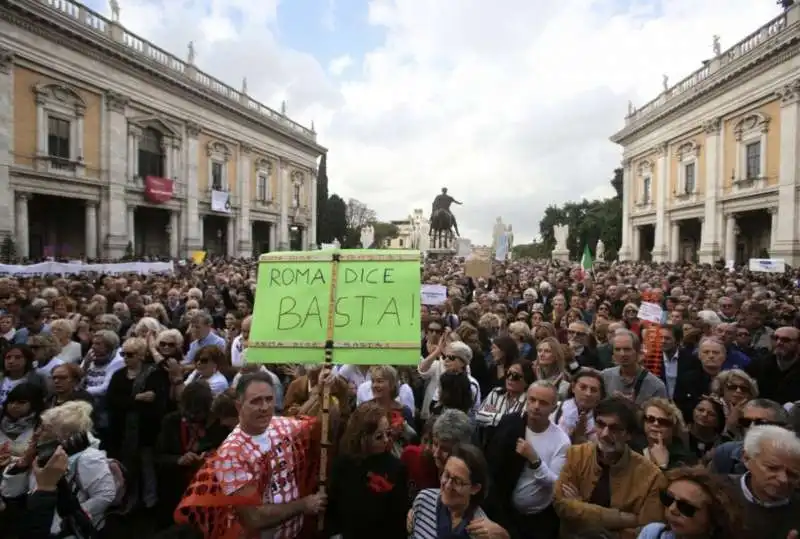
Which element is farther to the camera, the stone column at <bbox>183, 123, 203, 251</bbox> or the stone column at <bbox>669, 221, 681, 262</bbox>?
the stone column at <bbox>669, 221, 681, 262</bbox>

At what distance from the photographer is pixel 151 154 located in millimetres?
30203

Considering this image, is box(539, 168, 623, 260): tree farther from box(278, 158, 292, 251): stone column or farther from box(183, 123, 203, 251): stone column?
box(183, 123, 203, 251): stone column

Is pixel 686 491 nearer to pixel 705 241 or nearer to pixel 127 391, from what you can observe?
pixel 127 391

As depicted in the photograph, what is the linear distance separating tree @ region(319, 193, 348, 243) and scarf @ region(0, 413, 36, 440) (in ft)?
176

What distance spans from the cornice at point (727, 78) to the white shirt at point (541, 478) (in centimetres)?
2904

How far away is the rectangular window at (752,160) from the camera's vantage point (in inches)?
1126

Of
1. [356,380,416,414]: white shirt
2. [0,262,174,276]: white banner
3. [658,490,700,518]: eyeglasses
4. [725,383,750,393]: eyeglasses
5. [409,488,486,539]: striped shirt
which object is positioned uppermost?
[0,262,174,276]: white banner

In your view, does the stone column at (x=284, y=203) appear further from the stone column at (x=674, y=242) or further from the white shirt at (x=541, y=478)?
the white shirt at (x=541, y=478)

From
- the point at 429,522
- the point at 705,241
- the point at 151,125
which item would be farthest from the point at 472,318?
the point at 705,241

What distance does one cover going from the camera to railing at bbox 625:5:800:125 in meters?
26.4

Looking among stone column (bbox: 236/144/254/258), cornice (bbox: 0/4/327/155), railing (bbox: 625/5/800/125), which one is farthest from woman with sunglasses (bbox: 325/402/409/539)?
stone column (bbox: 236/144/254/258)

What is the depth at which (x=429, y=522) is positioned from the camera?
2613 millimetres

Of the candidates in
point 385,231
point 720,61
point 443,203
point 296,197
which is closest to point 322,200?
point 296,197

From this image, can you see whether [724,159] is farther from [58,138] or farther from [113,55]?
[58,138]
